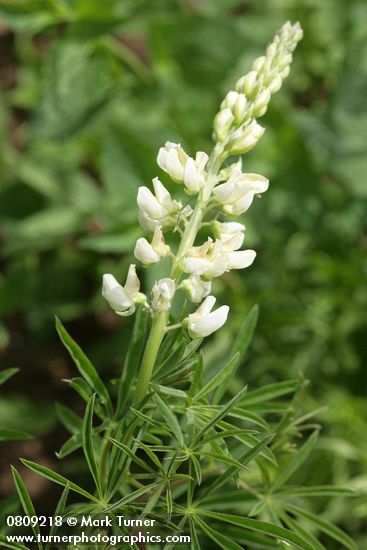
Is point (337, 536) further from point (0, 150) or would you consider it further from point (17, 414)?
point (0, 150)

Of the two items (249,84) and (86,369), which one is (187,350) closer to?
(86,369)

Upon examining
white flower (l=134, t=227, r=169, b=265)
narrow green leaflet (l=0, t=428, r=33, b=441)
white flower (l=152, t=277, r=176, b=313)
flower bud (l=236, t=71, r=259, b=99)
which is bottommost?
narrow green leaflet (l=0, t=428, r=33, b=441)

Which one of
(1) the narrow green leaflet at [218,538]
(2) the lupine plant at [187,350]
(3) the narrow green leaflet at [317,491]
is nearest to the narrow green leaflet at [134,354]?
(2) the lupine plant at [187,350]

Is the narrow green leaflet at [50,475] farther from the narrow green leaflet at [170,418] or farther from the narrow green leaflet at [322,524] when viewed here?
the narrow green leaflet at [322,524]

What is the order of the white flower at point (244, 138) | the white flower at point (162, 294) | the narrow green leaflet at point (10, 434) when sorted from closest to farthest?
the white flower at point (162, 294) → the white flower at point (244, 138) → the narrow green leaflet at point (10, 434)

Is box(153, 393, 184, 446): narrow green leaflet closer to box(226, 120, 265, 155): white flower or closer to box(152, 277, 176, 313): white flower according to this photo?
box(152, 277, 176, 313): white flower

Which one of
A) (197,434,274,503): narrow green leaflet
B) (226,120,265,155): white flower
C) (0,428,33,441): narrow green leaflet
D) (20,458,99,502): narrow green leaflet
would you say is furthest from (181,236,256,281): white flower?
(0,428,33,441): narrow green leaflet
